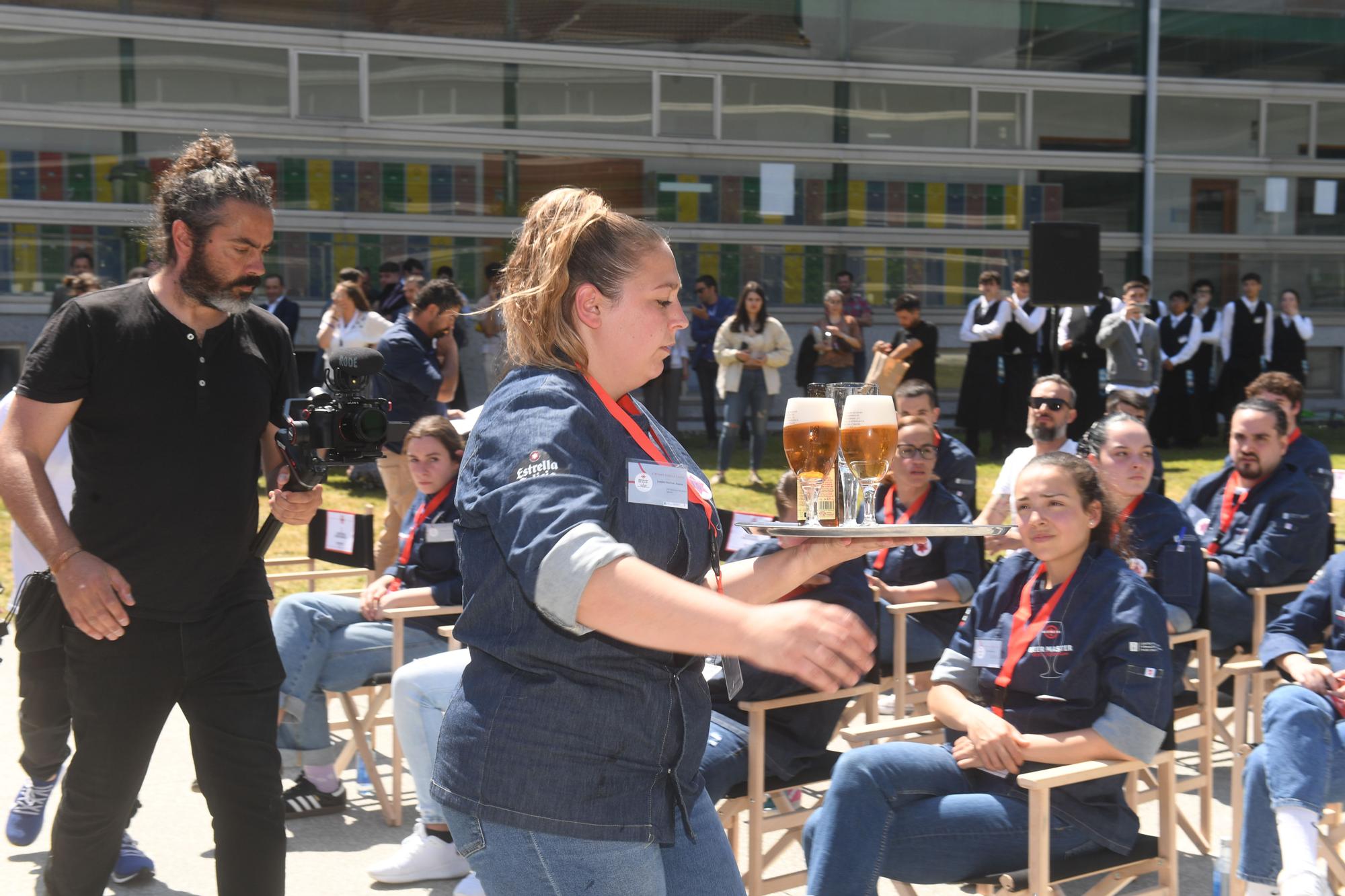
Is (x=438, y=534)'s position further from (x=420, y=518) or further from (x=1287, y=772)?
(x=1287, y=772)

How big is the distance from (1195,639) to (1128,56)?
1630 cm

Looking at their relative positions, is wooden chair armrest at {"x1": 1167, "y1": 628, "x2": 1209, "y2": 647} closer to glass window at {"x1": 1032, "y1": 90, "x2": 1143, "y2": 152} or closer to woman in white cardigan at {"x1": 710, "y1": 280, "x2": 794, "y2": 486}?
woman in white cardigan at {"x1": 710, "y1": 280, "x2": 794, "y2": 486}

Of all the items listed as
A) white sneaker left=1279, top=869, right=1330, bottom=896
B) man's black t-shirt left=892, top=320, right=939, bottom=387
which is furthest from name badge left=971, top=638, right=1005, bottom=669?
man's black t-shirt left=892, top=320, right=939, bottom=387

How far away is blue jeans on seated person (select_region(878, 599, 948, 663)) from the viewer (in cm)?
508

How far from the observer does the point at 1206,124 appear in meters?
19.2

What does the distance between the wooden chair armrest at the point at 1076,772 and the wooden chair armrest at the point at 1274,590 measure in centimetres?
217

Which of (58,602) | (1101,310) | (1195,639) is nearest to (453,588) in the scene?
(58,602)

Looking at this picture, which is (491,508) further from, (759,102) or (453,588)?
(759,102)

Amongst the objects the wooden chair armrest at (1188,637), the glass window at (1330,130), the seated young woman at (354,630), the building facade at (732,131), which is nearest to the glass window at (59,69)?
the building facade at (732,131)

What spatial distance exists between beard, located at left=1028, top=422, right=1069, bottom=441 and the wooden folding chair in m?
2.44

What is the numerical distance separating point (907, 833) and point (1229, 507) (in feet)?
10.2

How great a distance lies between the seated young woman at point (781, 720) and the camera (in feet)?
12.1

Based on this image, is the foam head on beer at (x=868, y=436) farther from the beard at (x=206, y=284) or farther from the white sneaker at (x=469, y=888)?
the white sneaker at (x=469, y=888)

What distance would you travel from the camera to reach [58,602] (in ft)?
10.5
